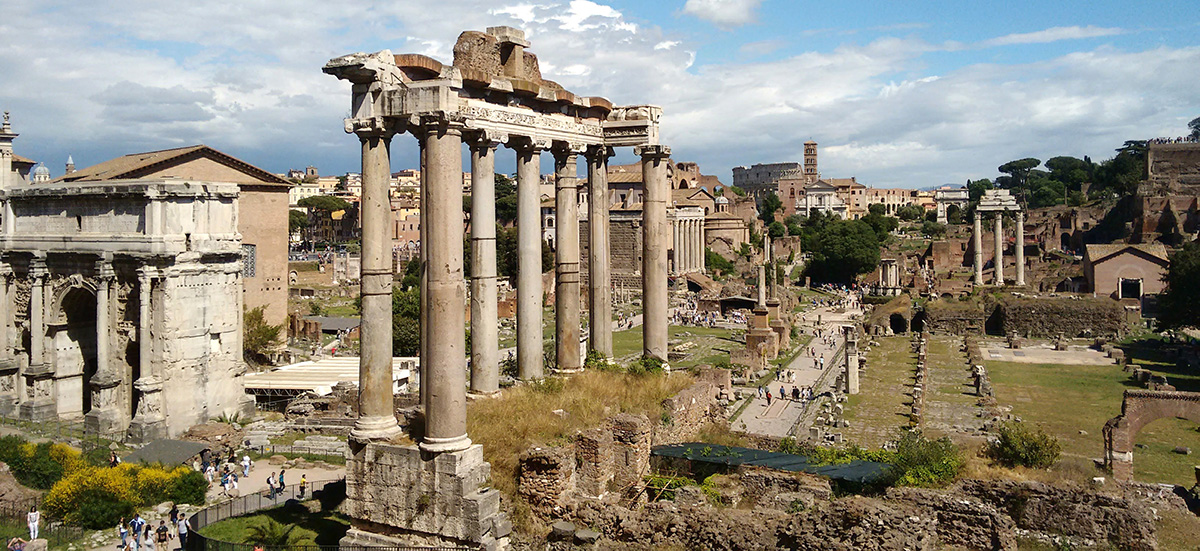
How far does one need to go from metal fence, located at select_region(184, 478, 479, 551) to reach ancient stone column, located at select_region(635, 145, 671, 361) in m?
5.85

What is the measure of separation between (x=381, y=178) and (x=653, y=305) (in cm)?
569

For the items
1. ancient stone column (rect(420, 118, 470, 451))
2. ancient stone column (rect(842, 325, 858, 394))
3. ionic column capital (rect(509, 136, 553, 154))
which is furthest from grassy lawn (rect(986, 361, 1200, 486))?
ancient stone column (rect(420, 118, 470, 451))

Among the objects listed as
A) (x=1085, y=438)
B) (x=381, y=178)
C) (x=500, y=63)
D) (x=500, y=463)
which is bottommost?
(x=1085, y=438)

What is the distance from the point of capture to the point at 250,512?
1702 centimetres

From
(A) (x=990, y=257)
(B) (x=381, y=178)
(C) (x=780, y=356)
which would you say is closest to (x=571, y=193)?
(B) (x=381, y=178)

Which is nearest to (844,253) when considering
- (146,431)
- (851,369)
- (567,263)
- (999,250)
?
(999,250)

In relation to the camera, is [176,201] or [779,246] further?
[779,246]

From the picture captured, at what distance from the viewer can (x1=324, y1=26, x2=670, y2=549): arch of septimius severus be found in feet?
33.6

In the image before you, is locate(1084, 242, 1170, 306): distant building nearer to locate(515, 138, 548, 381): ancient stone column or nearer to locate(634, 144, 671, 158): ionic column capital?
locate(634, 144, 671, 158): ionic column capital

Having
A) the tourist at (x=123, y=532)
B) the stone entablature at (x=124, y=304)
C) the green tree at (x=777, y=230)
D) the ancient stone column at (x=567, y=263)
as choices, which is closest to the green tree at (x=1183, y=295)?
the ancient stone column at (x=567, y=263)

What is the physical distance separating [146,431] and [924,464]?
21799 millimetres

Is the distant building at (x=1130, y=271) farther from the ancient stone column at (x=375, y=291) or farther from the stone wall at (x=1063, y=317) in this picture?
the ancient stone column at (x=375, y=291)

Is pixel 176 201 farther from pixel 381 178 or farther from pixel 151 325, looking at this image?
pixel 381 178

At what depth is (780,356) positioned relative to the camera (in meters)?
44.3
